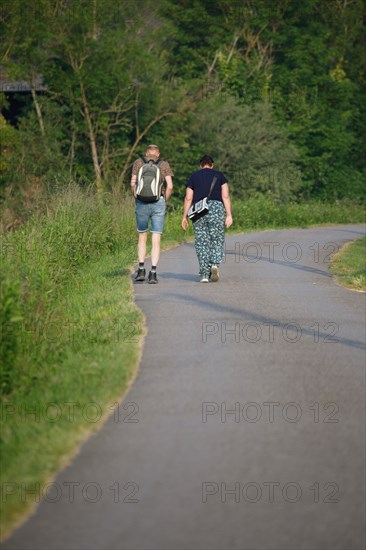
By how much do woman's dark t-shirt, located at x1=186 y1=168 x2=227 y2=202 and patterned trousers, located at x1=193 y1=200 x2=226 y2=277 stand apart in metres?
0.14

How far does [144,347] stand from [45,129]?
106ft

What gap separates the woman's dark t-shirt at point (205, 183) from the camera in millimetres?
16719

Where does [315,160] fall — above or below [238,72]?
below

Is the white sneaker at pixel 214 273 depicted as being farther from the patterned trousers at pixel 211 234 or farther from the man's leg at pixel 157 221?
the man's leg at pixel 157 221

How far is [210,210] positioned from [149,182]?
3.83ft

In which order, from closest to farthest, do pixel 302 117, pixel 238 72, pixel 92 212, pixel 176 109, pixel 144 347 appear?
pixel 144 347, pixel 92 212, pixel 176 109, pixel 238 72, pixel 302 117

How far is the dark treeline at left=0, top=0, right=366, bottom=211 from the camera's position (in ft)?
138

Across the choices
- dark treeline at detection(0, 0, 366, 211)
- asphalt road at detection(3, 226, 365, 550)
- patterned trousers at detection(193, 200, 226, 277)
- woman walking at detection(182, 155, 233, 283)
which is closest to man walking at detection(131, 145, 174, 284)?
woman walking at detection(182, 155, 233, 283)

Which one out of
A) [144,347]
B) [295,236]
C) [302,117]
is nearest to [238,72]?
[302,117]

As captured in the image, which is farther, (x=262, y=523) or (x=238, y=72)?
(x=238, y=72)

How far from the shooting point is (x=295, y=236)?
30922mm

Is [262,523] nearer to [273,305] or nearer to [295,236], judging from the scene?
[273,305]

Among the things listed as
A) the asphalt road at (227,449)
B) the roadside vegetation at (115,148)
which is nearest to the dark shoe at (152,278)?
the roadside vegetation at (115,148)

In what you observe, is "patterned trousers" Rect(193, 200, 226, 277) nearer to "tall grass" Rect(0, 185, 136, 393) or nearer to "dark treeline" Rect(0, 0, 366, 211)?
"tall grass" Rect(0, 185, 136, 393)
